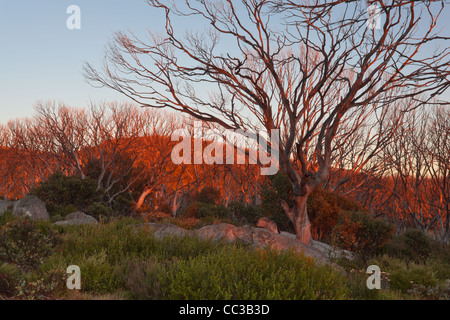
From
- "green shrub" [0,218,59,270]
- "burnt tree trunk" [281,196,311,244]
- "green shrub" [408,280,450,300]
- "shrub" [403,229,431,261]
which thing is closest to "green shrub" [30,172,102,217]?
"burnt tree trunk" [281,196,311,244]

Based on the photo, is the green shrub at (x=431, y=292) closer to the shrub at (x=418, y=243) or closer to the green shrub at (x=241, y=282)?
the green shrub at (x=241, y=282)

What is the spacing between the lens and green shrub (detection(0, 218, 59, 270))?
646cm

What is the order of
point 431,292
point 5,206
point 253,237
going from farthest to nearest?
point 5,206 < point 253,237 < point 431,292

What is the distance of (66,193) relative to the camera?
64.1ft

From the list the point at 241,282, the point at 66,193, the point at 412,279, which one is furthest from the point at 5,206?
the point at 412,279

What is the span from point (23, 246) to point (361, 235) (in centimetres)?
1014

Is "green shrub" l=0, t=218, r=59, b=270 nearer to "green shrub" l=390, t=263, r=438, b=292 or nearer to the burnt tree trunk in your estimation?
"green shrub" l=390, t=263, r=438, b=292

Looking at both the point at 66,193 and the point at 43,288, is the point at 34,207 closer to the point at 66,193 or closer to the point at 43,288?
the point at 66,193

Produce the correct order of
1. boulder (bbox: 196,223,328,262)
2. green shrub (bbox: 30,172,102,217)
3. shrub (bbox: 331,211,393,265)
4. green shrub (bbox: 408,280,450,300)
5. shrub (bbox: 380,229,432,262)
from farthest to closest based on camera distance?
green shrub (bbox: 30,172,102,217)
shrub (bbox: 380,229,432,262)
shrub (bbox: 331,211,393,265)
boulder (bbox: 196,223,328,262)
green shrub (bbox: 408,280,450,300)

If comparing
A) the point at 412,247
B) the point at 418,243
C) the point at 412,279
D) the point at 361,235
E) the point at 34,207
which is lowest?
the point at 412,247

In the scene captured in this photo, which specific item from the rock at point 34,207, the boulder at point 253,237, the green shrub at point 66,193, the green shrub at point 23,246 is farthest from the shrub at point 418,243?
the green shrub at point 66,193

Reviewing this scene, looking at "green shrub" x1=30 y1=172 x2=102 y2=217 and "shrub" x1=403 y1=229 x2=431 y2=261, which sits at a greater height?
"green shrub" x1=30 y1=172 x2=102 y2=217

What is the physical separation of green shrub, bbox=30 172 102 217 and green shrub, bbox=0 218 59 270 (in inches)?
507

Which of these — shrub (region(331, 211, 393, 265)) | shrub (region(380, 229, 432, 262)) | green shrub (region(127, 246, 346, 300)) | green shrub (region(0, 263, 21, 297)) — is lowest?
shrub (region(380, 229, 432, 262))
